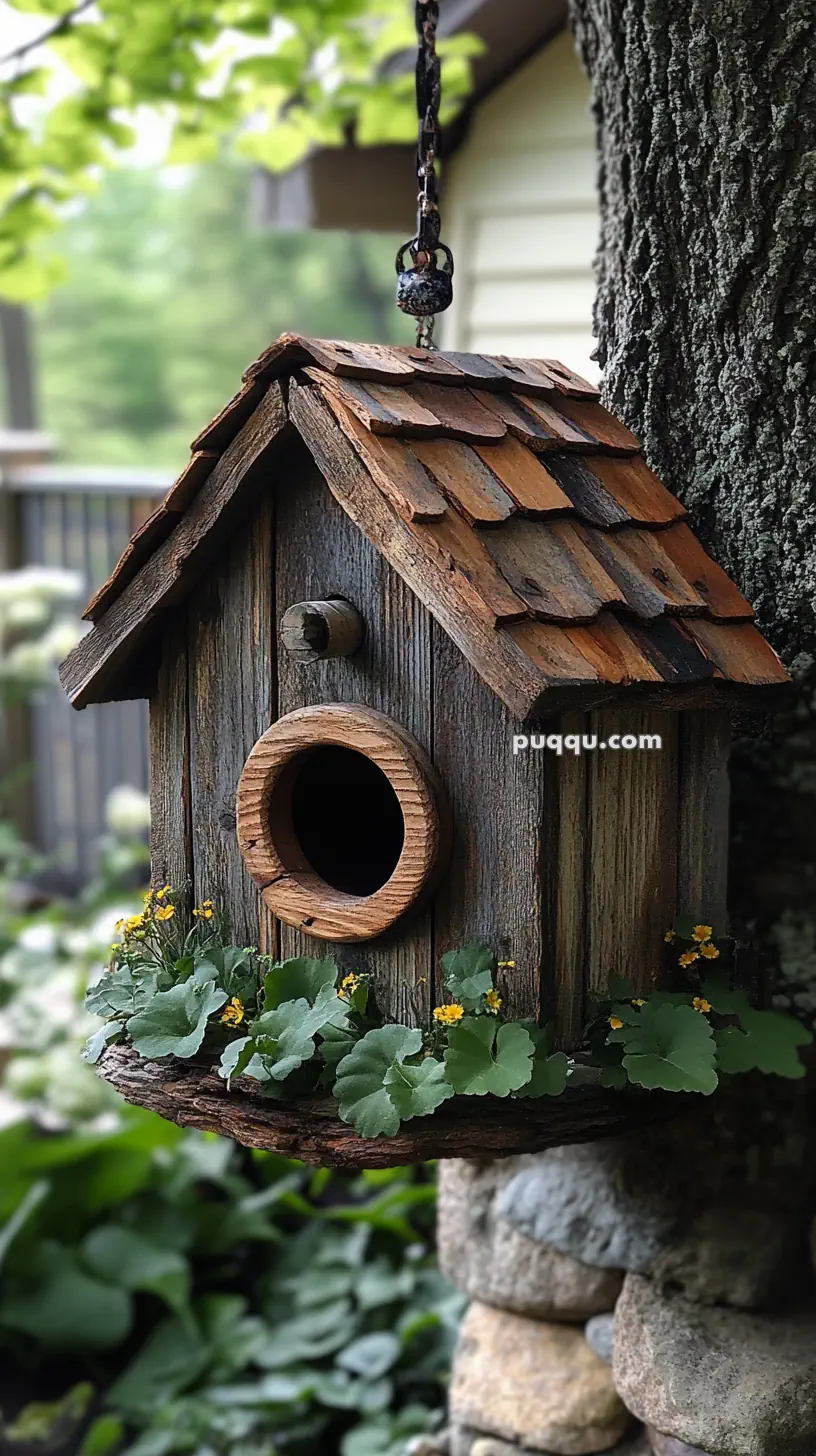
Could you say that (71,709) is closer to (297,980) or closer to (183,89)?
(183,89)

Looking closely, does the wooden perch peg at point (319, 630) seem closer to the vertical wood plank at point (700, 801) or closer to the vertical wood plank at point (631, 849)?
the vertical wood plank at point (631, 849)

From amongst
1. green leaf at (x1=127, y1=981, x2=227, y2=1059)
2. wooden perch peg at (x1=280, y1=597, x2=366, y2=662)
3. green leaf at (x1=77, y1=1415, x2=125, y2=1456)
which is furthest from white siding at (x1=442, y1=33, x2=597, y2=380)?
green leaf at (x1=77, y1=1415, x2=125, y2=1456)

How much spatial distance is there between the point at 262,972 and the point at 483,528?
60 centimetres

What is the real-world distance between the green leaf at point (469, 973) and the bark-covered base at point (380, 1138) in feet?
0.33

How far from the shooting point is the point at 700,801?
1.61 m

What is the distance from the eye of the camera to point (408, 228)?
11.9 ft

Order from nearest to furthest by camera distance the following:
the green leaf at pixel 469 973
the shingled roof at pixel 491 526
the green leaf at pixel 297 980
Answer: the shingled roof at pixel 491 526 → the green leaf at pixel 469 973 → the green leaf at pixel 297 980

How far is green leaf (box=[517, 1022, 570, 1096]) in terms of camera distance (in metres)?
1.37

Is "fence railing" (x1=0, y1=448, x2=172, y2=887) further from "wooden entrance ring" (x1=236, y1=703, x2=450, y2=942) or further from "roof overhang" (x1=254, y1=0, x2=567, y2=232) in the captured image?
"wooden entrance ring" (x1=236, y1=703, x2=450, y2=942)

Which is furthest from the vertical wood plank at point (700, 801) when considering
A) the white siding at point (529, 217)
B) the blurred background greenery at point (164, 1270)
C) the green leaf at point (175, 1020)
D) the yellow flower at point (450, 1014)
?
the white siding at point (529, 217)

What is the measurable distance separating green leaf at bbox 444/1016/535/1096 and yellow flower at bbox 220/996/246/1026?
0.88 ft

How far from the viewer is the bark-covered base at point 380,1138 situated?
1415mm

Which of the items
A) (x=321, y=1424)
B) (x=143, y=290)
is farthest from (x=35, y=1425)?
(x=143, y=290)

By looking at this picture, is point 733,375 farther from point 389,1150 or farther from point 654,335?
point 389,1150
